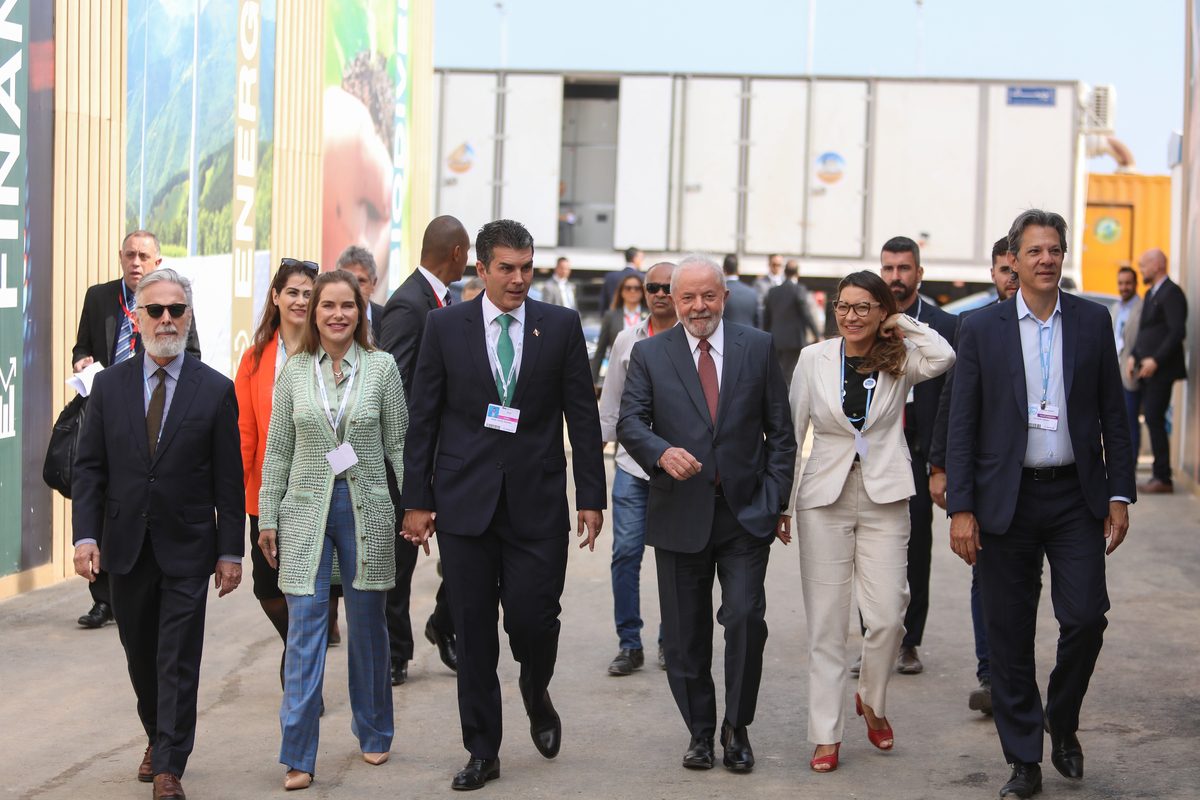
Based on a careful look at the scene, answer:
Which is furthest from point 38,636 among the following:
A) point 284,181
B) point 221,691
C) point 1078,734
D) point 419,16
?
point 419,16

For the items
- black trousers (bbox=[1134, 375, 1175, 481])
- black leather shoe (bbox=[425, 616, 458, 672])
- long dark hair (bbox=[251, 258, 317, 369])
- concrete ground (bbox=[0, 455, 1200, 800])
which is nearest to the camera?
concrete ground (bbox=[0, 455, 1200, 800])

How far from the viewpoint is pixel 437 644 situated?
25.0ft

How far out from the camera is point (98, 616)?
8.10 meters

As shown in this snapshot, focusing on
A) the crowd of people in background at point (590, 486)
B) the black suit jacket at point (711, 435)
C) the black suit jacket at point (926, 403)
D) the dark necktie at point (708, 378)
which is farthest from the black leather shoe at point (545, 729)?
the black suit jacket at point (926, 403)

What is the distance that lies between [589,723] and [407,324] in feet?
6.24

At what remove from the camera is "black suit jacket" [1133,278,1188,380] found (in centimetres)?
1356

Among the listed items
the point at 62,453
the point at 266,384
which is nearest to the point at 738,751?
the point at 266,384

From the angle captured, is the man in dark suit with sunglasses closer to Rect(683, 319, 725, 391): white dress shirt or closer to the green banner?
the green banner

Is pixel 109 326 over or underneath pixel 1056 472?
over

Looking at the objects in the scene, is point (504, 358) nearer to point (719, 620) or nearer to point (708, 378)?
point (708, 378)

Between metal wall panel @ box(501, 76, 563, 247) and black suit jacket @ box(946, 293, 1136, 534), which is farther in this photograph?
metal wall panel @ box(501, 76, 563, 247)

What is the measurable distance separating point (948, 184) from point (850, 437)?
58.8 feet

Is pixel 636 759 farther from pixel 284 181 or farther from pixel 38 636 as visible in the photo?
pixel 284 181

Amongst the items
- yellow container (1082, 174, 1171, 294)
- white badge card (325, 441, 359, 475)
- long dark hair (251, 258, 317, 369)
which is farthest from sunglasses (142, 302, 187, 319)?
yellow container (1082, 174, 1171, 294)
